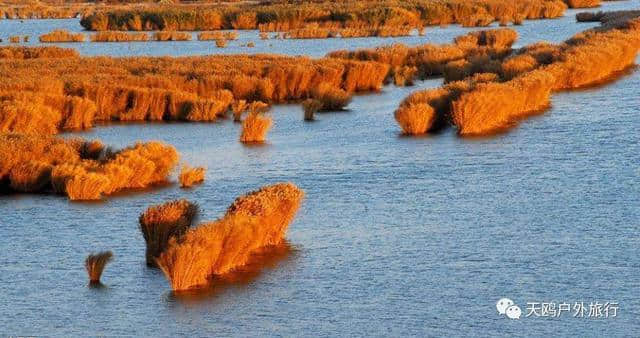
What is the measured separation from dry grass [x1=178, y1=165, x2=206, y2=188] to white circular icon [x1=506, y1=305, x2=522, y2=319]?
32.1 feet

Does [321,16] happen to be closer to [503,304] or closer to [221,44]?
[221,44]

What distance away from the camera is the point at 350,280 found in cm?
1678

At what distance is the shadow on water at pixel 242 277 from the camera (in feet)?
52.4

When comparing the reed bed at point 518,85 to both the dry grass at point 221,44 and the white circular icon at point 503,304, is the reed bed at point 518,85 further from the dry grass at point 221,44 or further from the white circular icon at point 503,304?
the dry grass at point 221,44

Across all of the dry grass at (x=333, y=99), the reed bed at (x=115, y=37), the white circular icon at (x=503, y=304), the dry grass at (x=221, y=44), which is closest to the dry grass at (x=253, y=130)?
the dry grass at (x=333, y=99)

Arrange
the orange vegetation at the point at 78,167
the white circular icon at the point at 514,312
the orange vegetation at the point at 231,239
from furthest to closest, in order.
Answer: the orange vegetation at the point at 78,167 < the orange vegetation at the point at 231,239 < the white circular icon at the point at 514,312

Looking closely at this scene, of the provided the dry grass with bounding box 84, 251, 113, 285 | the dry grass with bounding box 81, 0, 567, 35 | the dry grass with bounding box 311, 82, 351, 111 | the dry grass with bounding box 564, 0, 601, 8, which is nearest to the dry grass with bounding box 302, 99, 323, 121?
the dry grass with bounding box 311, 82, 351, 111

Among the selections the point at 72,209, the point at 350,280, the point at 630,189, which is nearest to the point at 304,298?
the point at 350,280

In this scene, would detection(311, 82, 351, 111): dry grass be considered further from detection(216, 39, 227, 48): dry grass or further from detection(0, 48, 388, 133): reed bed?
detection(216, 39, 227, 48): dry grass

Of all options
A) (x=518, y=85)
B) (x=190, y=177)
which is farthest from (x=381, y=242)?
(x=518, y=85)

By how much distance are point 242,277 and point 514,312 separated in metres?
3.93

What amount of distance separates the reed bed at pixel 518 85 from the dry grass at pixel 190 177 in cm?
759

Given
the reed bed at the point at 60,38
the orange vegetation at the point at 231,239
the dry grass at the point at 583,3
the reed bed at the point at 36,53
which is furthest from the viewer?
the dry grass at the point at 583,3

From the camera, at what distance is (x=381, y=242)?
61.9 feet
